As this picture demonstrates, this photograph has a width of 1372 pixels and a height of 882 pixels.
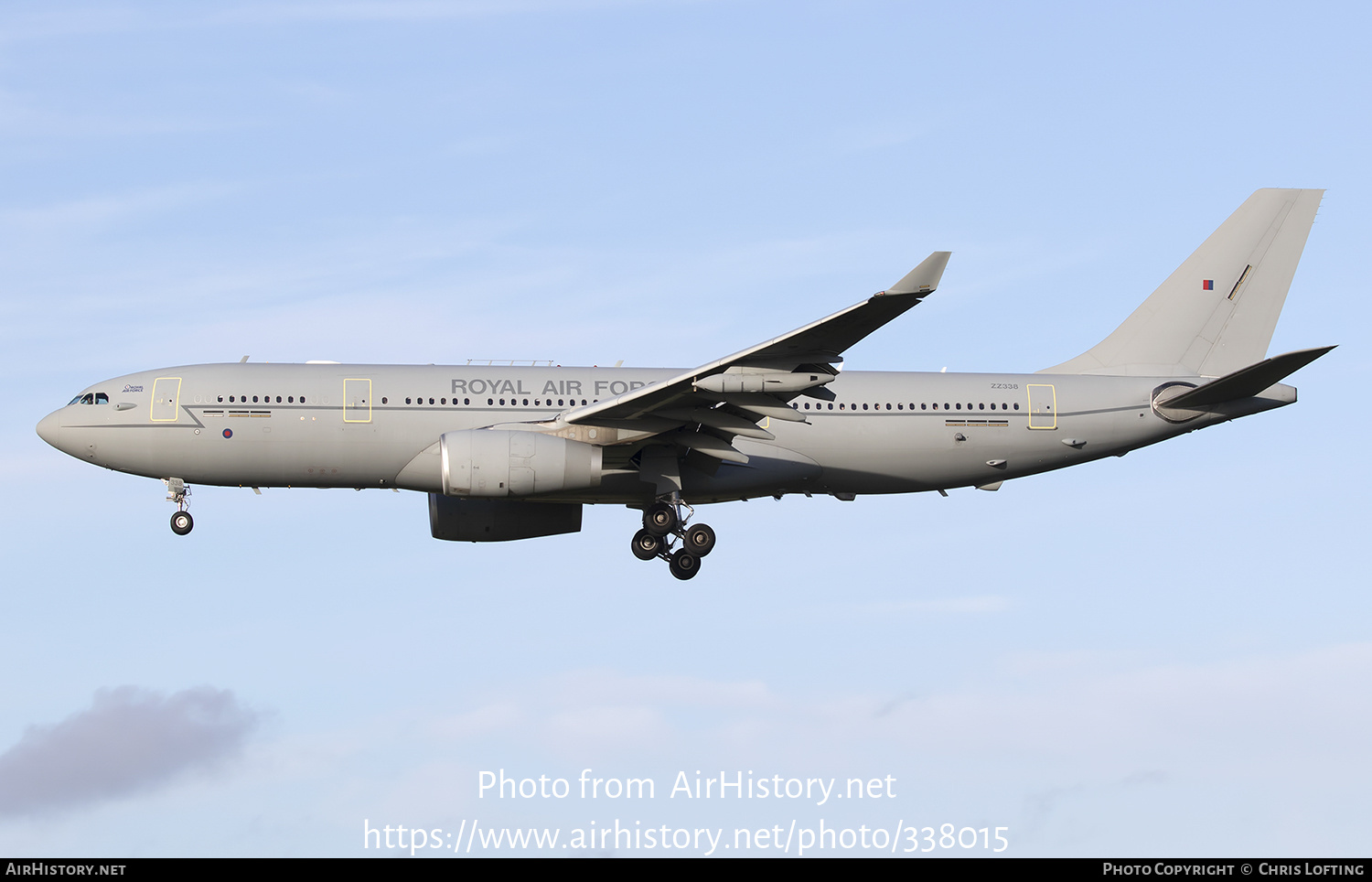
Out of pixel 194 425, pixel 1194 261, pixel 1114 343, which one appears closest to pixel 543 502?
pixel 194 425

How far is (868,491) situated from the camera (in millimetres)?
34625

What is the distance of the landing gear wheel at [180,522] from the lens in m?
33.3

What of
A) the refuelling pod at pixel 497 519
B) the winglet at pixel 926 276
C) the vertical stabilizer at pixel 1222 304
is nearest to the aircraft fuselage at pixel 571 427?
the vertical stabilizer at pixel 1222 304

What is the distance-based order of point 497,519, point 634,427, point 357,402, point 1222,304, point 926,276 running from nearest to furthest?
point 926,276 < point 634,427 < point 357,402 < point 497,519 < point 1222,304

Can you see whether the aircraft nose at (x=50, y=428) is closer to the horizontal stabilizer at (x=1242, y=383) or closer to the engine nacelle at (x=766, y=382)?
the engine nacelle at (x=766, y=382)

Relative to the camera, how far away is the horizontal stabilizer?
104ft

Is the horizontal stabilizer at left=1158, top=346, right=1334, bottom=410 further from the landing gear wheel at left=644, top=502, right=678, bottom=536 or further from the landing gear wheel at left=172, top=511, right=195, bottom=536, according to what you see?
the landing gear wheel at left=172, top=511, right=195, bottom=536

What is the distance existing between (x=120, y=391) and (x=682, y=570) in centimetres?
1280

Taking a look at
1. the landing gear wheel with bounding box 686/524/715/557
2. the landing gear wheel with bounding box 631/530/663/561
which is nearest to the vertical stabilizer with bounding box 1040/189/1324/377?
the landing gear wheel with bounding box 686/524/715/557

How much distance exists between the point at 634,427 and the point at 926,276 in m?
7.89

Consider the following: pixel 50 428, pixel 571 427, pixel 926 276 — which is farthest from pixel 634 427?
pixel 50 428

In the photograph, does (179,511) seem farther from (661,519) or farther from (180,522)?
(661,519)

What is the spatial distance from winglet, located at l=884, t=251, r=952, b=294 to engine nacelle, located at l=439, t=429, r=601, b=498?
8.17 m

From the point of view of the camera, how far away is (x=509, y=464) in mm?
30469
